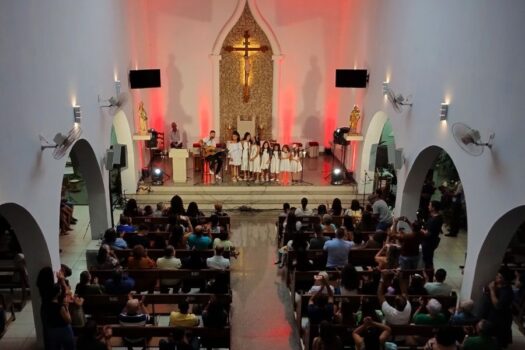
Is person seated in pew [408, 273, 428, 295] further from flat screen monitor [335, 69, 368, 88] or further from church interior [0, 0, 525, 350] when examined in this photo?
flat screen monitor [335, 69, 368, 88]

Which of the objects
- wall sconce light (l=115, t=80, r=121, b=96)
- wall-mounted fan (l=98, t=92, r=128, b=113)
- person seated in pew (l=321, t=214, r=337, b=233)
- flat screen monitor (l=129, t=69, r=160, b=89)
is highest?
flat screen monitor (l=129, t=69, r=160, b=89)

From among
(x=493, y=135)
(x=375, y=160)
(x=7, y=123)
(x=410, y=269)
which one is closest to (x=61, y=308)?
(x=7, y=123)

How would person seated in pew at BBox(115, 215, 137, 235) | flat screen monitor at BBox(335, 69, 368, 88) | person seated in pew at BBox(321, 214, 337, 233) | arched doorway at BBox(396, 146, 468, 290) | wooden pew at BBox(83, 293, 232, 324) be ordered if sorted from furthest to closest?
flat screen monitor at BBox(335, 69, 368, 88), arched doorway at BBox(396, 146, 468, 290), person seated in pew at BBox(115, 215, 137, 235), person seated in pew at BBox(321, 214, 337, 233), wooden pew at BBox(83, 293, 232, 324)

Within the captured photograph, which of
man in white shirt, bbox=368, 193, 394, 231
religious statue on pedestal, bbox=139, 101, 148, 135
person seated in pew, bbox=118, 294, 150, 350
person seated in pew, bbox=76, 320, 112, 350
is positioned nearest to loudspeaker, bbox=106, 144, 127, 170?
religious statue on pedestal, bbox=139, 101, 148, 135

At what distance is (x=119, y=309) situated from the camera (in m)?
8.46

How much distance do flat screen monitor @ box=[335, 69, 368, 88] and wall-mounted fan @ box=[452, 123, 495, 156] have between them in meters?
6.41

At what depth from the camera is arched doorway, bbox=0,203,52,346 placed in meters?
8.16

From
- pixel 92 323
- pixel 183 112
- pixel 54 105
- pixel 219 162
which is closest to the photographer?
pixel 92 323

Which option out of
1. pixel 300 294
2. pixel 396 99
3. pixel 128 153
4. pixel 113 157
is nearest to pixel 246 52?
pixel 128 153

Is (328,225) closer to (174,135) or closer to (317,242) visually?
(317,242)

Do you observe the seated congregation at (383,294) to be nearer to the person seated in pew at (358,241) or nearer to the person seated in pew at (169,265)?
the person seated in pew at (358,241)

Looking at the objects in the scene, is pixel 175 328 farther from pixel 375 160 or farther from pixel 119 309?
pixel 375 160

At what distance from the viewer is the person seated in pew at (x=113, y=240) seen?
9.75 metres

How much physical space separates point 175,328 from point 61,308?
1426mm
